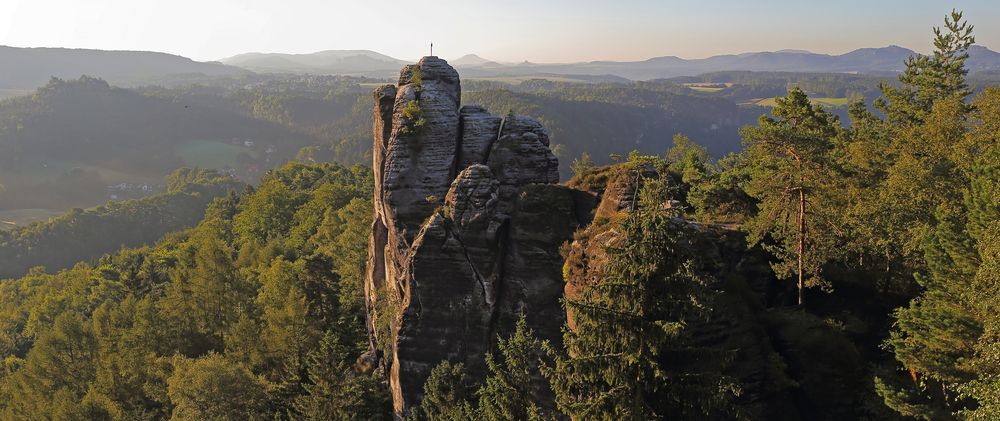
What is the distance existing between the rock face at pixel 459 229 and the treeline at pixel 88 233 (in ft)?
619

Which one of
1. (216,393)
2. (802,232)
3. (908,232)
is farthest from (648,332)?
(216,393)

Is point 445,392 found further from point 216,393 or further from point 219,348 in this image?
point 219,348

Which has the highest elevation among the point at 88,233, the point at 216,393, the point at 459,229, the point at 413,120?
the point at 413,120

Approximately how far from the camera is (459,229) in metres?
29.0

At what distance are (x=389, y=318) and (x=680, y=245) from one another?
23.8m

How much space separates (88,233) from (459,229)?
206782mm

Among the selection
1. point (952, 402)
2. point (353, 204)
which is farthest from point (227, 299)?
point (952, 402)

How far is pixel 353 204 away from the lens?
243 feet

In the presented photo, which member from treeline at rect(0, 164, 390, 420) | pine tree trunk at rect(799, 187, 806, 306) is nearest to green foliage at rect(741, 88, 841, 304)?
pine tree trunk at rect(799, 187, 806, 306)

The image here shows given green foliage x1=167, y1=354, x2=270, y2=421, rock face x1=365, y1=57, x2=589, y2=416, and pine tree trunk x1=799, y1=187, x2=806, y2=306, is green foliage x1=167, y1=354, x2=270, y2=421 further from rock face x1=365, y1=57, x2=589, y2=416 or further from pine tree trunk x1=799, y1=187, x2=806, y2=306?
pine tree trunk x1=799, y1=187, x2=806, y2=306

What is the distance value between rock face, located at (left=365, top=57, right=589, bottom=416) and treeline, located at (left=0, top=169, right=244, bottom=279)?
7425 inches

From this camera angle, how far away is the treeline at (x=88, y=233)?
168250mm

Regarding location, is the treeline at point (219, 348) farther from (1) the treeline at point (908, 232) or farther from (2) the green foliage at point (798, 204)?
(1) the treeline at point (908, 232)

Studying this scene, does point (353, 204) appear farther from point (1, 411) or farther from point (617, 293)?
point (617, 293)
